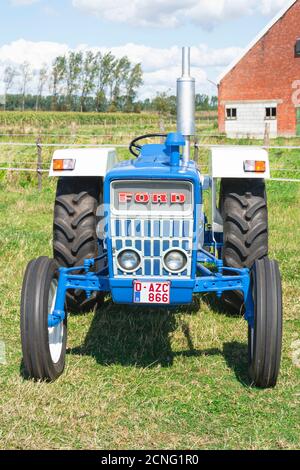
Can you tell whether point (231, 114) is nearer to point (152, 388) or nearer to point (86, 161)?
point (86, 161)

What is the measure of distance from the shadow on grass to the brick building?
81.8ft

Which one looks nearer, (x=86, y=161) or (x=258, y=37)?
(x=86, y=161)

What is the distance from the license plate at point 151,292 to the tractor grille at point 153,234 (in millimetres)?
81

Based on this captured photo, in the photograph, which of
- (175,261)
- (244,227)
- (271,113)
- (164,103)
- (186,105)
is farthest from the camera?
(164,103)

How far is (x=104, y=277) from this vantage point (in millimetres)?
3988

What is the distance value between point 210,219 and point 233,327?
36.3 inches

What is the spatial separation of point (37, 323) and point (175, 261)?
86cm

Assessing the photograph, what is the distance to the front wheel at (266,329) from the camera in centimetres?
364

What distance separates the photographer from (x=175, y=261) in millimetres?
3748

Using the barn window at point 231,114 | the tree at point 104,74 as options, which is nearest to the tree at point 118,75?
the tree at point 104,74

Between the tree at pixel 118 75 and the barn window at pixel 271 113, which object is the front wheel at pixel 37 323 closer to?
the barn window at pixel 271 113

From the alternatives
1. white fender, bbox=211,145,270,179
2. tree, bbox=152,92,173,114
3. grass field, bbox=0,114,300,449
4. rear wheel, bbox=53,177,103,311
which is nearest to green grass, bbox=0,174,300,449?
grass field, bbox=0,114,300,449

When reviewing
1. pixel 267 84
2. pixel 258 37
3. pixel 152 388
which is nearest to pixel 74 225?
pixel 152 388

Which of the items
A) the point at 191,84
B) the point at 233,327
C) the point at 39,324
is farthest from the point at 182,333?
the point at 191,84
